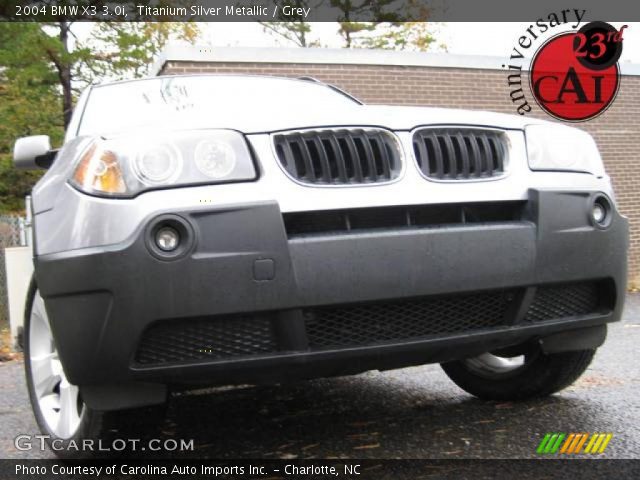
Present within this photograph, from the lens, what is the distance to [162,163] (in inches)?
85.4

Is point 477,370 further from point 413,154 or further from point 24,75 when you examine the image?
point 24,75

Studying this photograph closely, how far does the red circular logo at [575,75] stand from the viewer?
38.6ft

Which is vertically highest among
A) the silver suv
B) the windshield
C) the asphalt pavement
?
the windshield

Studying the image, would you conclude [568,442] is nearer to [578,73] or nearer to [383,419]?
[383,419]

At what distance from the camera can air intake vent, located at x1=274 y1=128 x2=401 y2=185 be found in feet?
7.41

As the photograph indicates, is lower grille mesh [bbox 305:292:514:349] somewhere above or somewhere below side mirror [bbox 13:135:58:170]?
below

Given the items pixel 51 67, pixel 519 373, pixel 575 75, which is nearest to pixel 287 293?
pixel 519 373

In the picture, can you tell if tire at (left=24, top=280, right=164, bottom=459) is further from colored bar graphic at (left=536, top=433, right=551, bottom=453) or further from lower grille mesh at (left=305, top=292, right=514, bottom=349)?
colored bar graphic at (left=536, top=433, right=551, bottom=453)

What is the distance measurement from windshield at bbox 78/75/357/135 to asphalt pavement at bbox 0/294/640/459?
133 centimetres

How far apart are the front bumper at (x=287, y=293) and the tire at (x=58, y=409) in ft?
1.04

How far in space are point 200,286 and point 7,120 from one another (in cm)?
2111

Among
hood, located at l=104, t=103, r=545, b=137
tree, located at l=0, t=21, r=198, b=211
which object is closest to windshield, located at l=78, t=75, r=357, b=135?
hood, located at l=104, t=103, r=545, b=137

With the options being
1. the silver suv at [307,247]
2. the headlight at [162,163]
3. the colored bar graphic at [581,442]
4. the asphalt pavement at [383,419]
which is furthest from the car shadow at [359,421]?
the headlight at [162,163]

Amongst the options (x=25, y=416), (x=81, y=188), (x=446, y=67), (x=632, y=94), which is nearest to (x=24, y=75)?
(x=446, y=67)
